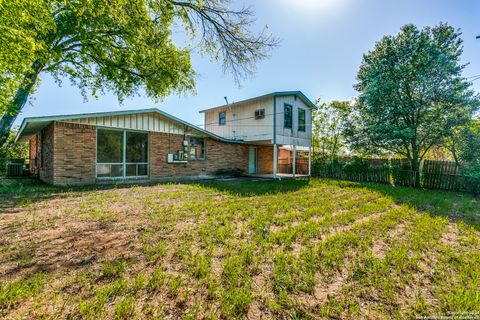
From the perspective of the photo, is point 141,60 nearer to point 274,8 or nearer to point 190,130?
point 190,130

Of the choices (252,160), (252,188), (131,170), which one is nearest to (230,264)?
(252,188)

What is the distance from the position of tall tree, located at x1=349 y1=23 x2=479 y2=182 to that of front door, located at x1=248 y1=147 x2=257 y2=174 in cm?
746

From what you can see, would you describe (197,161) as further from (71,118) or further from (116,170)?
(71,118)

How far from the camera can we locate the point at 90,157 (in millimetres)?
8680

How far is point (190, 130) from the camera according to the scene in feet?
38.9

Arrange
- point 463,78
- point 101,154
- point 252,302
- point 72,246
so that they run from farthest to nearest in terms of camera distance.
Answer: point 463,78, point 101,154, point 72,246, point 252,302


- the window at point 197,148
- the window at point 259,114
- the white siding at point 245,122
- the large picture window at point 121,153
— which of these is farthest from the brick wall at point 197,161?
the window at point 259,114

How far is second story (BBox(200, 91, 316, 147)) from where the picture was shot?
1238cm

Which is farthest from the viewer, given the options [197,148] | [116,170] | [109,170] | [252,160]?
[252,160]

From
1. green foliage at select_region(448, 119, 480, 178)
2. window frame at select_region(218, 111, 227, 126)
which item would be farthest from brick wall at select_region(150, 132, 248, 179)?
green foliage at select_region(448, 119, 480, 178)

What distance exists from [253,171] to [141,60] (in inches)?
399

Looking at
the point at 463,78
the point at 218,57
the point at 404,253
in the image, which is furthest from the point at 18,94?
the point at 463,78

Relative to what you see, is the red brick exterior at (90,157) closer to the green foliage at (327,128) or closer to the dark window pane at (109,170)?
the dark window pane at (109,170)

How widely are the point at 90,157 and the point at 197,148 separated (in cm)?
535
